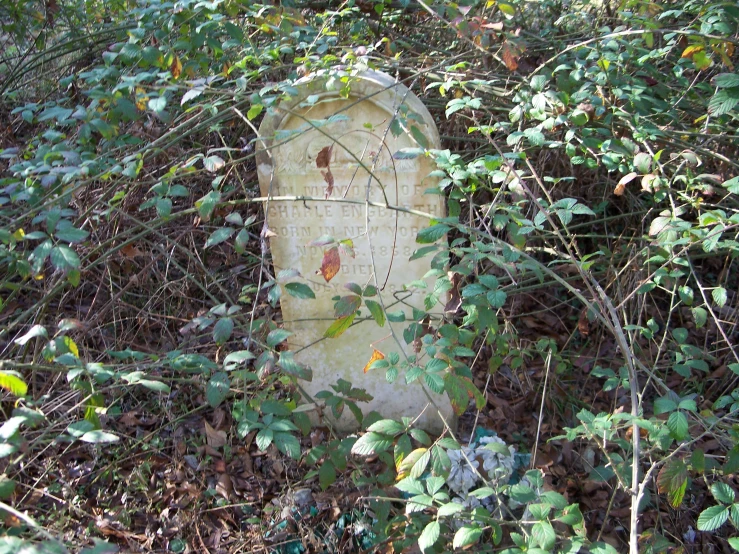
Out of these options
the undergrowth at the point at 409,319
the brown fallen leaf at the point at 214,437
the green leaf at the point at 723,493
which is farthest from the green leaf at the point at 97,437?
the green leaf at the point at 723,493

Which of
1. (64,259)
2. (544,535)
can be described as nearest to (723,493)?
(544,535)

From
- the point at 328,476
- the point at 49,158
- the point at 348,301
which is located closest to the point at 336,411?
the point at 328,476

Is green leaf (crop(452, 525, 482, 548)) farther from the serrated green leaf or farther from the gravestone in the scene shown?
the serrated green leaf

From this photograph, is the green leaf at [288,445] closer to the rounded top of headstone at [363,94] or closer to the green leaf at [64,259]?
the green leaf at [64,259]

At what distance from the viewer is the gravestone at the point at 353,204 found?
229cm

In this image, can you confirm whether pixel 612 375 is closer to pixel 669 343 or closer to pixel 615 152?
pixel 615 152

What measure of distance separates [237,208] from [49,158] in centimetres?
150

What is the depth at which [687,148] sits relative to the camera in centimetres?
265

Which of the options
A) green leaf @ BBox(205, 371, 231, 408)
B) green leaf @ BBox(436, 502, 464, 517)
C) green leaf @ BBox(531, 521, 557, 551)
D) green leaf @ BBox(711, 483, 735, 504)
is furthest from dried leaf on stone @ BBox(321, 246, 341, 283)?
green leaf @ BBox(711, 483, 735, 504)

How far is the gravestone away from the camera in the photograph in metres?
2.29

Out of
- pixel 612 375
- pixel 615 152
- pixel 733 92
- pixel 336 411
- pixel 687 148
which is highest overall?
pixel 733 92

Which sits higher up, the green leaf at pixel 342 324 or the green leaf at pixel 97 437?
the green leaf at pixel 97 437

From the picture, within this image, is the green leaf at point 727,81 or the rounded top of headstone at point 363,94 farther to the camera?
the rounded top of headstone at point 363,94

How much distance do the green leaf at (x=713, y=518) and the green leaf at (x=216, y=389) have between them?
1.36 m
